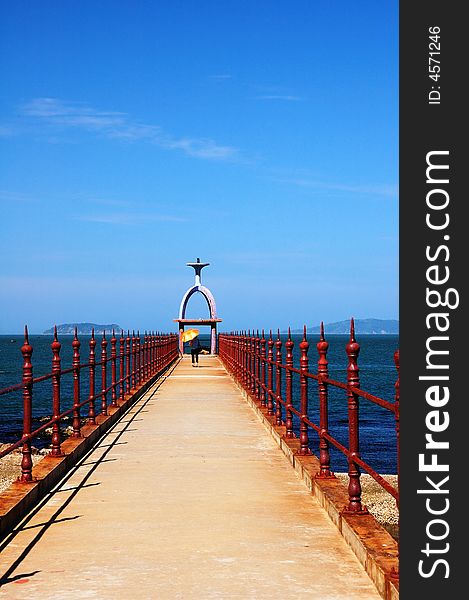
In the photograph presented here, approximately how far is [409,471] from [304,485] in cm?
489

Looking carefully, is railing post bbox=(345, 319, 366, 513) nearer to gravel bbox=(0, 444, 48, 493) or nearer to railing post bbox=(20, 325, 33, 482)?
railing post bbox=(20, 325, 33, 482)

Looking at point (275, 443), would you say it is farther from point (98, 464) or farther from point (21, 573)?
point (21, 573)

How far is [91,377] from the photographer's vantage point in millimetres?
14125

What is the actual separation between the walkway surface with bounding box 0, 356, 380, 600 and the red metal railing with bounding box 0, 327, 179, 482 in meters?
0.55

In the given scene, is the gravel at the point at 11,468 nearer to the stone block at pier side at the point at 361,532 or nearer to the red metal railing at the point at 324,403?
the red metal railing at the point at 324,403

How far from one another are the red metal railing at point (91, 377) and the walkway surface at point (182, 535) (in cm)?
55

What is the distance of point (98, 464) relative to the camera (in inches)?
438

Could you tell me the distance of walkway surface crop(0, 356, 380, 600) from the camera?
239 inches

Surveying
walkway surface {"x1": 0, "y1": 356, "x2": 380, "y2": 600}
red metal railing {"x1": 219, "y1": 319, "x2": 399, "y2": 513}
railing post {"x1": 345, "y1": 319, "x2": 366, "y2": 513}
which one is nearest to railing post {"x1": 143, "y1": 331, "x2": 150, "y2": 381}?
red metal railing {"x1": 219, "y1": 319, "x2": 399, "y2": 513}

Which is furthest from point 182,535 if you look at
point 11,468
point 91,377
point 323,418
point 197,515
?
point 11,468

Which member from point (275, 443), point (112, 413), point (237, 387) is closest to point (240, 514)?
point (275, 443)

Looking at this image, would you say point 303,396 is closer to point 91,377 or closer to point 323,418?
point 323,418

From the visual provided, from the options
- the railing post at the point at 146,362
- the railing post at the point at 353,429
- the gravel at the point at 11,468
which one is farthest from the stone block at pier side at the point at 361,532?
the railing post at the point at 146,362

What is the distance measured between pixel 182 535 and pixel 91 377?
692 cm
